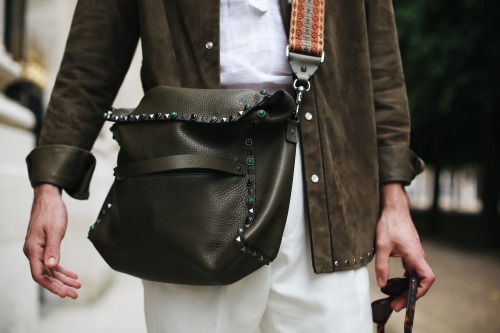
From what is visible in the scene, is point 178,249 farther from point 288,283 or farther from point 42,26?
point 42,26

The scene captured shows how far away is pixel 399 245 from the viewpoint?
1381 mm

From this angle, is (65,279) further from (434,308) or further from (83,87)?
(434,308)

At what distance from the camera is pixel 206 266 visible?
1.17 metres

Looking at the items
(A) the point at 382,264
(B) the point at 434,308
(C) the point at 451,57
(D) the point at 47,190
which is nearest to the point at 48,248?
(D) the point at 47,190

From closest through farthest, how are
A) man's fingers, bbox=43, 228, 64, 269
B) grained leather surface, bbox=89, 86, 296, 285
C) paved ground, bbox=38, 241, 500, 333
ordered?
grained leather surface, bbox=89, 86, 296, 285
man's fingers, bbox=43, 228, 64, 269
paved ground, bbox=38, 241, 500, 333

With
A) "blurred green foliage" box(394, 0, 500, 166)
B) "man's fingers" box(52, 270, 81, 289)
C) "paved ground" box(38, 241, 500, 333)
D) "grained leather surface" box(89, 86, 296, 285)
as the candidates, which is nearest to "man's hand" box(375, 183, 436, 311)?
"grained leather surface" box(89, 86, 296, 285)

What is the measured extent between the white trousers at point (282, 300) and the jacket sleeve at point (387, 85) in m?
0.31

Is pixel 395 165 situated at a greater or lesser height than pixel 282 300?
greater

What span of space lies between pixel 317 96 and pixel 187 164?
384 mm

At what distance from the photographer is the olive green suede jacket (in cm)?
136

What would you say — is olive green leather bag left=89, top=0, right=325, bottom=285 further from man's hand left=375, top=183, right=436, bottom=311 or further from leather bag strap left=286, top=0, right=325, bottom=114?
man's hand left=375, top=183, right=436, bottom=311

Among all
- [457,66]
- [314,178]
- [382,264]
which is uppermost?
[314,178]

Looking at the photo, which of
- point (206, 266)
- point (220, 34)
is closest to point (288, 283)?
point (206, 266)

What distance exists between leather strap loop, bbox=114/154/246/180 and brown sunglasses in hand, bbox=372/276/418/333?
501 millimetres
